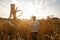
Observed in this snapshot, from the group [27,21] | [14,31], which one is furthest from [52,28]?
[14,31]

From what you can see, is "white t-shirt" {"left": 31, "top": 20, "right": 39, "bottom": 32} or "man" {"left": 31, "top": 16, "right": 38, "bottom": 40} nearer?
"man" {"left": 31, "top": 16, "right": 38, "bottom": 40}

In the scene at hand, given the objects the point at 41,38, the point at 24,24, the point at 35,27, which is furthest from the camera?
the point at 24,24

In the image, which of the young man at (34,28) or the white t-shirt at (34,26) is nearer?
the young man at (34,28)

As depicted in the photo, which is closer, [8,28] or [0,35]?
[0,35]

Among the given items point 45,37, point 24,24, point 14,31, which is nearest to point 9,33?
point 14,31

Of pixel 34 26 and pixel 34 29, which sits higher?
pixel 34 26

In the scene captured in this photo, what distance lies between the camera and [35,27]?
6715 mm

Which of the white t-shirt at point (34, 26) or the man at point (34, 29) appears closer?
the man at point (34, 29)

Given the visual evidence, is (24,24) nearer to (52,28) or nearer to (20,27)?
(20,27)

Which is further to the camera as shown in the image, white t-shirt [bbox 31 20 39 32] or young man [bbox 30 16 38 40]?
white t-shirt [bbox 31 20 39 32]

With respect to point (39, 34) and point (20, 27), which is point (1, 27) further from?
point (39, 34)

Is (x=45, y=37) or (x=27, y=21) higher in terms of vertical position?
(x=27, y=21)

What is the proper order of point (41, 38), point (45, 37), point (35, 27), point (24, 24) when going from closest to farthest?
point (41, 38) → point (45, 37) → point (35, 27) → point (24, 24)

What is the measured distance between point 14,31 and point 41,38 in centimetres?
120
